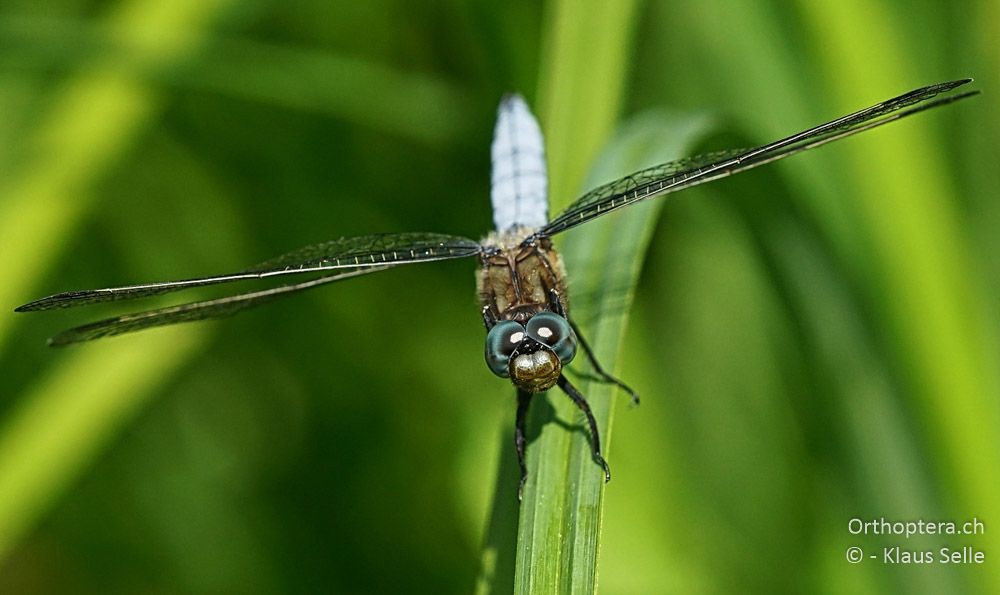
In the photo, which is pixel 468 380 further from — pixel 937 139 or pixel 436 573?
pixel 937 139

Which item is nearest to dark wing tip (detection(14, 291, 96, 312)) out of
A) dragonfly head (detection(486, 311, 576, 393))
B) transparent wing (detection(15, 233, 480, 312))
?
transparent wing (detection(15, 233, 480, 312))

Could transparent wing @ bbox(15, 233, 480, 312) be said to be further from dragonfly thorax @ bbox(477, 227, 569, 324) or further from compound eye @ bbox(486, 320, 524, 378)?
compound eye @ bbox(486, 320, 524, 378)

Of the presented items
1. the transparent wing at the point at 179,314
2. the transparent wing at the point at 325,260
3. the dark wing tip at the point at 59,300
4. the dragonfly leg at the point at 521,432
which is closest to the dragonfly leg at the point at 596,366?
the dragonfly leg at the point at 521,432

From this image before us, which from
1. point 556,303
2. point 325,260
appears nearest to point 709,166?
point 556,303

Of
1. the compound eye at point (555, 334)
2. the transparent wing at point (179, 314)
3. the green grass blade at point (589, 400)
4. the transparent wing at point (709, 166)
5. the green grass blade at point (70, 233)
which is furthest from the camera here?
the green grass blade at point (70, 233)

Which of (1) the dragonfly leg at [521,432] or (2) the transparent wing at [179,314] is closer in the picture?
(1) the dragonfly leg at [521,432]

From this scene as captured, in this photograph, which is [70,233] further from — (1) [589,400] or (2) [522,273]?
(1) [589,400]

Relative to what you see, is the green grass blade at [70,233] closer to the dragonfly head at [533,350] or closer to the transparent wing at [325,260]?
the transparent wing at [325,260]
